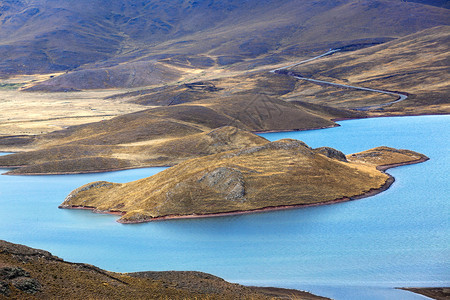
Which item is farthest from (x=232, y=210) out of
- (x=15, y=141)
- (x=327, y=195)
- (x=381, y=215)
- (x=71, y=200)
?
(x=15, y=141)

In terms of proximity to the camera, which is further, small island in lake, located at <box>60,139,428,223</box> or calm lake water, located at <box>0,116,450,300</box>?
small island in lake, located at <box>60,139,428,223</box>

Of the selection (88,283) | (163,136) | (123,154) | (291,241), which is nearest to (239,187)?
(291,241)

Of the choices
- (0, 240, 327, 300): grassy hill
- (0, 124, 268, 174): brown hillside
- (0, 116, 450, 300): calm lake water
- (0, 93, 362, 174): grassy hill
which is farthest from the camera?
(0, 93, 362, 174): grassy hill

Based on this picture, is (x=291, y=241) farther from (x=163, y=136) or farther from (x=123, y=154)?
(x=163, y=136)

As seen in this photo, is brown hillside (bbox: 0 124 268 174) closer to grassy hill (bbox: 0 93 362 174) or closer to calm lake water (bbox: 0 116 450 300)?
grassy hill (bbox: 0 93 362 174)

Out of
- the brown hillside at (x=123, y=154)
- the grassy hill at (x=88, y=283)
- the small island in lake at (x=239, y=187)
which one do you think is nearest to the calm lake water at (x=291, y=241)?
the small island in lake at (x=239, y=187)

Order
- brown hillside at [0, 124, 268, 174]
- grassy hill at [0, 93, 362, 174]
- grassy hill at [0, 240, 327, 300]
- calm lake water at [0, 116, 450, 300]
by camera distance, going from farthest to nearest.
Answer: grassy hill at [0, 93, 362, 174], brown hillside at [0, 124, 268, 174], calm lake water at [0, 116, 450, 300], grassy hill at [0, 240, 327, 300]

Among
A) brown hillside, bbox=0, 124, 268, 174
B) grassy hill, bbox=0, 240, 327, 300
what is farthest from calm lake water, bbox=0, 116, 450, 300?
brown hillside, bbox=0, 124, 268, 174

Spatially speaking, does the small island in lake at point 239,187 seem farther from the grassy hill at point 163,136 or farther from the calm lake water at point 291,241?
the grassy hill at point 163,136
